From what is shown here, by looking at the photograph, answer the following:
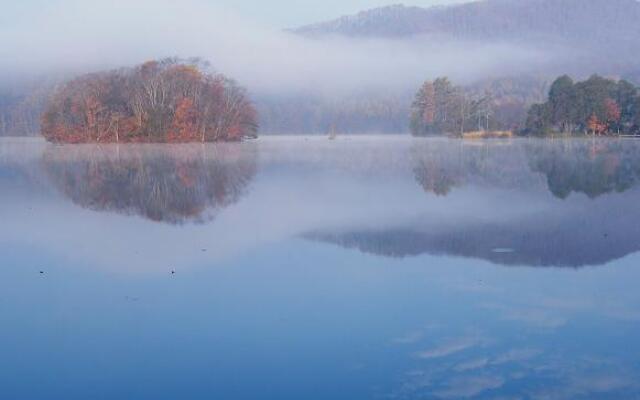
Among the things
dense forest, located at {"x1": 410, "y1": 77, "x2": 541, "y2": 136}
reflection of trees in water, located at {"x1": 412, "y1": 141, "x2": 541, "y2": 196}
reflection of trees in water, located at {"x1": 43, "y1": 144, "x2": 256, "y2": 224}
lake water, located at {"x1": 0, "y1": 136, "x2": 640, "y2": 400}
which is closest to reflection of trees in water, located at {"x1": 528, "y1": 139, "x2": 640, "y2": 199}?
reflection of trees in water, located at {"x1": 412, "y1": 141, "x2": 541, "y2": 196}

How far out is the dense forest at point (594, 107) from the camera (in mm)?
55094

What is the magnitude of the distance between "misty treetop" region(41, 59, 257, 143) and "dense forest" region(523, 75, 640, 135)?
83.8 feet

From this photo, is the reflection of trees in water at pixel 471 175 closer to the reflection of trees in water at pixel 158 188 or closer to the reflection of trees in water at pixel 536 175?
the reflection of trees in water at pixel 536 175

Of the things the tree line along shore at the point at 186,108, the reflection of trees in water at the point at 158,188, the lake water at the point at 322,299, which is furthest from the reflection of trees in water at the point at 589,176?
the tree line along shore at the point at 186,108

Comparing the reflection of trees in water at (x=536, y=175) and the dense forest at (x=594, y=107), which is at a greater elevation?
the dense forest at (x=594, y=107)

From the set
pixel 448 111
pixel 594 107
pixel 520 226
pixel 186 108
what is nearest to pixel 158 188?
pixel 520 226

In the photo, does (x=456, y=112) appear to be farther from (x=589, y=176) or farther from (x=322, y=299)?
(x=322, y=299)

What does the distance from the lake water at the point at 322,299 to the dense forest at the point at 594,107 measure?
46665 millimetres

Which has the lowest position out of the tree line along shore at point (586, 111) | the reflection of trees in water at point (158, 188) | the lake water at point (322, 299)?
the lake water at point (322, 299)

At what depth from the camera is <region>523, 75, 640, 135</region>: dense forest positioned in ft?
181

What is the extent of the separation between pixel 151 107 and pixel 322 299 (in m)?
51.1

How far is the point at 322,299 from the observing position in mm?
5723

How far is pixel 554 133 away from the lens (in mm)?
58406

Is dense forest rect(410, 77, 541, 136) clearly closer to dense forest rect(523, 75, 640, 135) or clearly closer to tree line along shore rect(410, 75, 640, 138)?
tree line along shore rect(410, 75, 640, 138)
